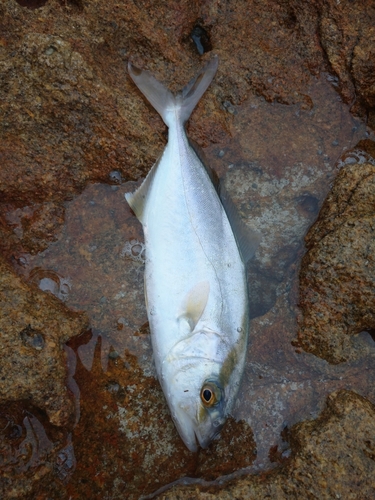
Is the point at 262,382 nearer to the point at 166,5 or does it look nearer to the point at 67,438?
the point at 67,438

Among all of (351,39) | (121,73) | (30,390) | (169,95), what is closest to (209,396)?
(30,390)

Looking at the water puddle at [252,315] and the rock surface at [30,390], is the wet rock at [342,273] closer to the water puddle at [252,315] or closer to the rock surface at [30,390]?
the water puddle at [252,315]

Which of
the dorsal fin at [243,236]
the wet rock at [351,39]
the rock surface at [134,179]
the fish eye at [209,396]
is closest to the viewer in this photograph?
the fish eye at [209,396]

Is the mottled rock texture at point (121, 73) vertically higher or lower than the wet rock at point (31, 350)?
higher

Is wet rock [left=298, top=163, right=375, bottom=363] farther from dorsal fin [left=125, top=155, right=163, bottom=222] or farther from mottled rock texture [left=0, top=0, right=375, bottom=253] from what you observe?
dorsal fin [left=125, top=155, right=163, bottom=222]

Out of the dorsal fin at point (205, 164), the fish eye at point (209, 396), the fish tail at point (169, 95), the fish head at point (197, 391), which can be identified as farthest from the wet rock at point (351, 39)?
the fish eye at point (209, 396)

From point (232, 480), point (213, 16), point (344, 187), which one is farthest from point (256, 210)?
point (232, 480)
